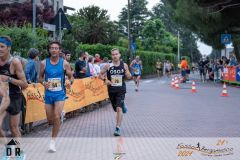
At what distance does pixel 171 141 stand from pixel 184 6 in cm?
3245

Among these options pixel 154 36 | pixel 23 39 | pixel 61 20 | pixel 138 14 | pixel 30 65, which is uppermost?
pixel 138 14

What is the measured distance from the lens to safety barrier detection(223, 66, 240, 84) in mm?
30797

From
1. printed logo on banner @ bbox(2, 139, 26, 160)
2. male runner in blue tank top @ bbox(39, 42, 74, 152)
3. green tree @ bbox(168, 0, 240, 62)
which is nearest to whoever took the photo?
printed logo on banner @ bbox(2, 139, 26, 160)

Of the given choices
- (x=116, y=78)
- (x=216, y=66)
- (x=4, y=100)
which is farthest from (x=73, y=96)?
(x=216, y=66)

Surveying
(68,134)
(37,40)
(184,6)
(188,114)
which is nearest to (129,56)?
(184,6)

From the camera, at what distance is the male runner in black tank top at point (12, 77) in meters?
7.36

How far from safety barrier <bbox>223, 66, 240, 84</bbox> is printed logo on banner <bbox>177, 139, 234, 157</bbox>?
73.2ft

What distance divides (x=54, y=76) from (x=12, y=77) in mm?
1228

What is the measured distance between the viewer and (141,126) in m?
11.8

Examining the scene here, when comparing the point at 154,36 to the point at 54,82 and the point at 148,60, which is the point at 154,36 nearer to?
the point at 148,60

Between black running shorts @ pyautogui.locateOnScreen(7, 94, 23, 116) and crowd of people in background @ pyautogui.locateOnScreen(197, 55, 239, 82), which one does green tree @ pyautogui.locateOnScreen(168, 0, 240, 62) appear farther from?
black running shorts @ pyautogui.locateOnScreen(7, 94, 23, 116)

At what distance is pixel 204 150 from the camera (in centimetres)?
832

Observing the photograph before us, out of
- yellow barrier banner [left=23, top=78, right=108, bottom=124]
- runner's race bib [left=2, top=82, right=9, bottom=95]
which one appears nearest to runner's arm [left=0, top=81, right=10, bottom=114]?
runner's race bib [left=2, top=82, right=9, bottom=95]

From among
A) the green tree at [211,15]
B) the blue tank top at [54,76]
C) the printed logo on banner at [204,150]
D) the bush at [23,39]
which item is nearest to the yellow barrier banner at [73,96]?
the blue tank top at [54,76]
